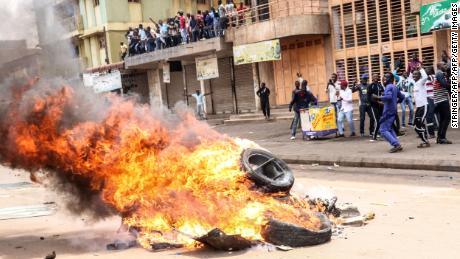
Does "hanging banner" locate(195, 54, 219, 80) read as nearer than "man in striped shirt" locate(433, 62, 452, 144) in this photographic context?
No

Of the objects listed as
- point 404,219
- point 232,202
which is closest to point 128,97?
point 232,202

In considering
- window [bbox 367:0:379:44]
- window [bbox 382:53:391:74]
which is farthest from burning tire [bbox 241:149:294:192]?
window [bbox 367:0:379:44]

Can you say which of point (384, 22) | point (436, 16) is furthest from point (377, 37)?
point (436, 16)

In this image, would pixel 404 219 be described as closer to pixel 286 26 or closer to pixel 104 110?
pixel 104 110

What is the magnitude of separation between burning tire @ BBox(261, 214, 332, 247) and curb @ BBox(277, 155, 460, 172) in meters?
5.37

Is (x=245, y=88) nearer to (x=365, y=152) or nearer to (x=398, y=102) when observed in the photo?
(x=398, y=102)

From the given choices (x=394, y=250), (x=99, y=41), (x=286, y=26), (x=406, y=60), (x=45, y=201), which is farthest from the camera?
(x=99, y=41)

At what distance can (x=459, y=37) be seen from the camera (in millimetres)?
18516

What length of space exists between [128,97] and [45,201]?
4.25 metres

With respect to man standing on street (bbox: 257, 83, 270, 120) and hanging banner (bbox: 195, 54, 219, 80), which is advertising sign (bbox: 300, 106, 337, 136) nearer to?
man standing on street (bbox: 257, 83, 270, 120)

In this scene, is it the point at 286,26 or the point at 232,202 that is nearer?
the point at 232,202

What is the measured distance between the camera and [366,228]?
248 inches

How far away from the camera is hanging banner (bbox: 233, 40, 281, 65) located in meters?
23.8

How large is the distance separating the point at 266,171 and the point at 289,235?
109cm
